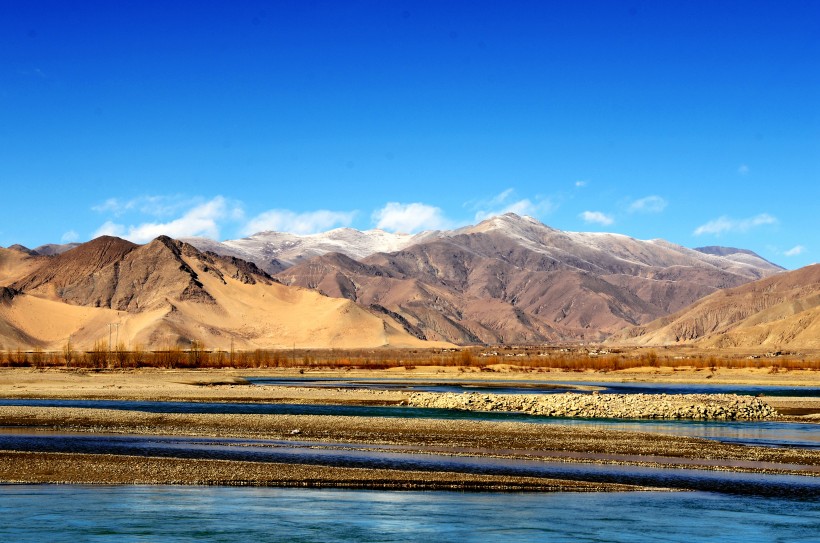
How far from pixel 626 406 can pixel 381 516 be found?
35.0 m

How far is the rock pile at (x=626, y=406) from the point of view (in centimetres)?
5450

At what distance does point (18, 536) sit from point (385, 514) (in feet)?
28.2

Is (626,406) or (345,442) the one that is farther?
(626,406)

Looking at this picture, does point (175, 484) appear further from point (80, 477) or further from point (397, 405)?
point (397, 405)

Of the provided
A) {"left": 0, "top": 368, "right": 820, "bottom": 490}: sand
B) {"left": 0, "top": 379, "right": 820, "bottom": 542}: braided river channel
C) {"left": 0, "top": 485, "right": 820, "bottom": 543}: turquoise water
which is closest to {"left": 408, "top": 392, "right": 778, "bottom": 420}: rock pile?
{"left": 0, "top": 368, "right": 820, "bottom": 490}: sand

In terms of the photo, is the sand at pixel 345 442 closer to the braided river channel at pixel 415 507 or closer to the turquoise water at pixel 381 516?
the braided river channel at pixel 415 507

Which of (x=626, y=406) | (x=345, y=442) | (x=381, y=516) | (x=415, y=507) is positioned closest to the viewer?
(x=381, y=516)

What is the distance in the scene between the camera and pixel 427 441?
39.6 m

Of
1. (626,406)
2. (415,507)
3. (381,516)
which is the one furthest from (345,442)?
(626,406)

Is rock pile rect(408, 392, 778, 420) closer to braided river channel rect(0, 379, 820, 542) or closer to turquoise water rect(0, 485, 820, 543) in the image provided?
braided river channel rect(0, 379, 820, 542)

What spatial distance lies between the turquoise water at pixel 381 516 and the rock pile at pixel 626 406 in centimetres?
2794

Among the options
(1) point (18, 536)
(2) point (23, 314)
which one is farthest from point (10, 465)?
(2) point (23, 314)

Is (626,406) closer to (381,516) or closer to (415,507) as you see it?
(415,507)

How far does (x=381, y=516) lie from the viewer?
23.4 m
